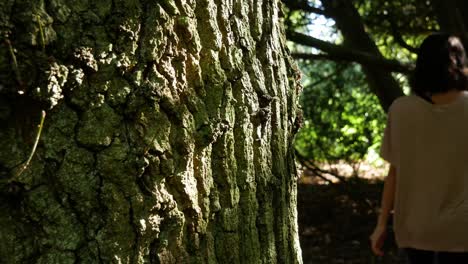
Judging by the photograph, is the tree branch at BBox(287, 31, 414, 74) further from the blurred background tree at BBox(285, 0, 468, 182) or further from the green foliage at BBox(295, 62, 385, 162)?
the green foliage at BBox(295, 62, 385, 162)

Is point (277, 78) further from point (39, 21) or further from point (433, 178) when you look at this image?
point (433, 178)

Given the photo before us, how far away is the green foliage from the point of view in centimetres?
698

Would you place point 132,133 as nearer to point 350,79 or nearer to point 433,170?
point 433,170

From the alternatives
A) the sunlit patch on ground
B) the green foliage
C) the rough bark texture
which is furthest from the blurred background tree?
the rough bark texture

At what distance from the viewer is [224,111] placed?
5.09 ft

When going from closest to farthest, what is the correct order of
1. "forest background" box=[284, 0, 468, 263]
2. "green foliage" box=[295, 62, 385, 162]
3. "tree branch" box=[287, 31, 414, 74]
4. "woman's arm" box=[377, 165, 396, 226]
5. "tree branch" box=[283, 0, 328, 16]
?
1. "woman's arm" box=[377, 165, 396, 226]
2. "tree branch" box=[287, 31, 414, 74]
3. "tree branch" box=[283, 0, 328, 16]
4. "forest background" box=[284, 0, 468, 263]
5. "green foliage" box=[295, 62, 385, 162]

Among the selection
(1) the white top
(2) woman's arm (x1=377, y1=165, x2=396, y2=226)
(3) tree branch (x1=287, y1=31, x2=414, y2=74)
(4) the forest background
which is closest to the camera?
(1) the white top

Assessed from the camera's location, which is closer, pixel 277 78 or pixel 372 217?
pixel 277 78

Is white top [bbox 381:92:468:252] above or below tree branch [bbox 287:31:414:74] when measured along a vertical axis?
below

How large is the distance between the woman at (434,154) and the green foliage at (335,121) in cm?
387

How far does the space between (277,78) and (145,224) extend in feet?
1.89

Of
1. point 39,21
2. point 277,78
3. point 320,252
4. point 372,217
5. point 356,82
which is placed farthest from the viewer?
point 356,82

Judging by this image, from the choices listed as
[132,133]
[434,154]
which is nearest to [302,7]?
[434,154]

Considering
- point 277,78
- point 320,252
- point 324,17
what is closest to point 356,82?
point 324,17
